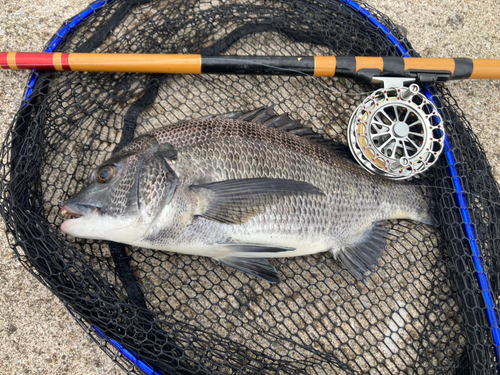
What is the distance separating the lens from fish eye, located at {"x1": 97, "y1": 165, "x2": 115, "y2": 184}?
5.14 ft

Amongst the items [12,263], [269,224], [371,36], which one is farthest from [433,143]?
[12,263]

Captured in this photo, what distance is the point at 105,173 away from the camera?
158cm

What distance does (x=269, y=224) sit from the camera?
1.67 m

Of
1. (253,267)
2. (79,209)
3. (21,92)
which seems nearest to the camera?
(79,209)

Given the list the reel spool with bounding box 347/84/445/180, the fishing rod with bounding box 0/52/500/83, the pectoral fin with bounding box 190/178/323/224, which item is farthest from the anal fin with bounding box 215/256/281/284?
the fishing rod with bounding box 0/52/500/83

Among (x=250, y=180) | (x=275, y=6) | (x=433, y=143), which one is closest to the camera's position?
(x=250, y=180)

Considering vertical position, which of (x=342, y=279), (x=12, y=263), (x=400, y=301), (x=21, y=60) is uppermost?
(x=21, y=60)

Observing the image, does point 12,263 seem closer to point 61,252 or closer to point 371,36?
point 61,252

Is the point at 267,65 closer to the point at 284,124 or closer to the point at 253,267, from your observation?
the point at 284,124

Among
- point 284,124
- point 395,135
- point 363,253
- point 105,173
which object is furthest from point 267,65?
point 363,253

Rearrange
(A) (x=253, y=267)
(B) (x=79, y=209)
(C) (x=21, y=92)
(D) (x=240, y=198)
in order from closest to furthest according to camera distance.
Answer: (B) (x=79, y=209) < (D) (x=240, y=198) < (A) (x=253, y=267) < (C) (x=21, y=92)

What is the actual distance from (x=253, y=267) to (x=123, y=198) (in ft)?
2.24

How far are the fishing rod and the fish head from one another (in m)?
0.54

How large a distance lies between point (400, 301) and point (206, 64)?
168 centimetres
